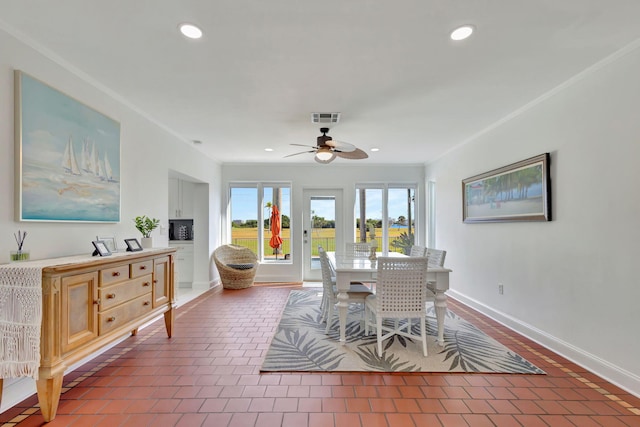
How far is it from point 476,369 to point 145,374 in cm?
270

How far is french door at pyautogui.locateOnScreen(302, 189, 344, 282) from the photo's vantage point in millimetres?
6496

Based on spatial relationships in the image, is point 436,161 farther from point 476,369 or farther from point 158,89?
point 158,89

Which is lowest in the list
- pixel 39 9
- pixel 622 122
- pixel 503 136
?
pixel 622 122

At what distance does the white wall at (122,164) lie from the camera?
200 centimetres

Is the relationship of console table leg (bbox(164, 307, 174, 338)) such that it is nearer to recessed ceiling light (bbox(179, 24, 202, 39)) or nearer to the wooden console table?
the wooden console table

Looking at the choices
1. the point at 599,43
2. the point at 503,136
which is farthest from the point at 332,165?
the point at 599,43

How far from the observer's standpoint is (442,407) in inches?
80.5

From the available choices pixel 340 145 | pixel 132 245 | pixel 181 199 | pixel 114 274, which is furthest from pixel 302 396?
pixel 181 199

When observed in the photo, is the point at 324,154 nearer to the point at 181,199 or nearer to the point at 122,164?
the point at 122,164

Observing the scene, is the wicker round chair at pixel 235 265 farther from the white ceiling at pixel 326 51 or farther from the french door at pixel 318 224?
the white ceiling at pixel 326 51

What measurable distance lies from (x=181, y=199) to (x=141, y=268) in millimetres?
3220

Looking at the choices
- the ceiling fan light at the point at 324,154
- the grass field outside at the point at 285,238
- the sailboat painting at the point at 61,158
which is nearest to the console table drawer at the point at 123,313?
the sailboat painting at the point at 61,158

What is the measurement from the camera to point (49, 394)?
1.88 metres

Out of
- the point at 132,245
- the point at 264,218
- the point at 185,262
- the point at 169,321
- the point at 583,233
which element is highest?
the point at 264,218
